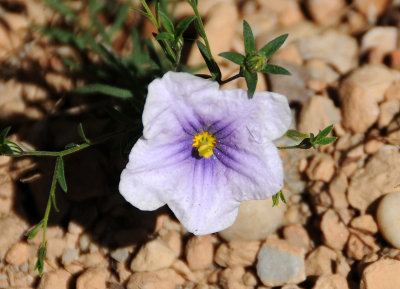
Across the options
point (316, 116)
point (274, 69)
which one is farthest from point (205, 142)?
point (316, 116)

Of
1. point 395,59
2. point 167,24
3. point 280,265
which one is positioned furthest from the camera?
point 395,59

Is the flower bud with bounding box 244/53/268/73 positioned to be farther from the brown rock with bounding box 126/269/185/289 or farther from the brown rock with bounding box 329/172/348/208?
the brown rock with bounding box 126/269/185/289

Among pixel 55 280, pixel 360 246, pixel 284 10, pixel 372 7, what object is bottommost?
pixel 55 280

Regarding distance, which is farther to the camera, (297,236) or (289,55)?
(289,55)

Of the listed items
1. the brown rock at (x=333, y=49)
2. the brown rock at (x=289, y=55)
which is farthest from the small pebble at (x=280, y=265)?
the brown rock at (x=333, y=49)

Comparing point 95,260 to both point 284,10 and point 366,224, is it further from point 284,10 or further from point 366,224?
point 284,10

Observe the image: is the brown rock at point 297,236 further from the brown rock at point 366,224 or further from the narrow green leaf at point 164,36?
the narrow green leaf at point 164,36

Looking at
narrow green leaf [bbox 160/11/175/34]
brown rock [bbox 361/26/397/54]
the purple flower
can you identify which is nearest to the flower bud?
the purple flower
